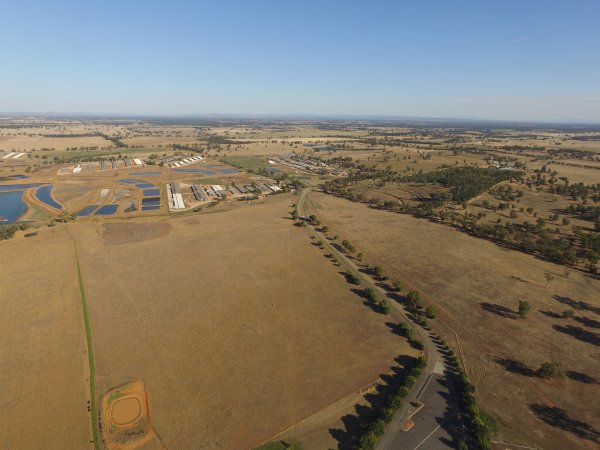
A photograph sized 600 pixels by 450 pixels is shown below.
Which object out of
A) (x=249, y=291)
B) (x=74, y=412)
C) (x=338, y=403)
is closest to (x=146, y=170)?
(x=249, y=291)

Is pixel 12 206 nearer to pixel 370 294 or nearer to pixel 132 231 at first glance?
pixel 132 231

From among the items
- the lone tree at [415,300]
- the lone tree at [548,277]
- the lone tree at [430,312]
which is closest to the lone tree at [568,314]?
the lone tree at [548,277]

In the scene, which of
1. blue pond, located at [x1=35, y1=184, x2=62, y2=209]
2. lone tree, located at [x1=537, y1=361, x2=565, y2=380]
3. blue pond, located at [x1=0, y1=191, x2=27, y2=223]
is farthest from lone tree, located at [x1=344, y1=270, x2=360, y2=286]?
blue pond, located at [x1=35, y1=184, x2=62, y2=209]

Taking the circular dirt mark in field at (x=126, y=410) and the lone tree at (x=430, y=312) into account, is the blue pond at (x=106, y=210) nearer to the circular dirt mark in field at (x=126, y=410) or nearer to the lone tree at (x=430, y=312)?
the circular dirt mark in field at (x=126, y=410)

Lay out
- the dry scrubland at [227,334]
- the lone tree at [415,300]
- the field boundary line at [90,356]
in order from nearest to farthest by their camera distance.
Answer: the field boundary line at [90,356]
the dry scrubland at [227,334]
the lone tree at [415,300]

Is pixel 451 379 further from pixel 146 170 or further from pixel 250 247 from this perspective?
pixel 146 170
